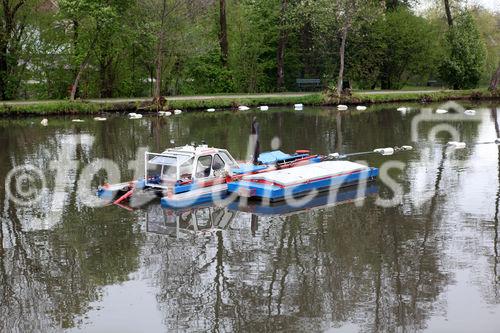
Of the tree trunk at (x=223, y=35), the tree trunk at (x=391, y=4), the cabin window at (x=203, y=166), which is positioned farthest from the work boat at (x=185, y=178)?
the tree trunk at (x=391, y=4)

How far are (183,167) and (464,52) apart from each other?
3986 cm

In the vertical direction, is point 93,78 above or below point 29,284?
above

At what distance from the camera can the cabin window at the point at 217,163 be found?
2003cm

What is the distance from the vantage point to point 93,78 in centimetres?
4988

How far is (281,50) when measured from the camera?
2132 inches

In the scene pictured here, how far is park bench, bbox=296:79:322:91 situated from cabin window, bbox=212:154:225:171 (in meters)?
35.5

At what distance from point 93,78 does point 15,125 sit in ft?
43.2

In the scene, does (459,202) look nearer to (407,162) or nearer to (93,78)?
(407,162)

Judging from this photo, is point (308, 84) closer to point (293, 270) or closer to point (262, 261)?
point (262, 261)

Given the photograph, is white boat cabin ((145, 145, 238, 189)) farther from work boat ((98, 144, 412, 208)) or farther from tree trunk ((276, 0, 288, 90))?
tree trunk ((276, 0, 288, 90))

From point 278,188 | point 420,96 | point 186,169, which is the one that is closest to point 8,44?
point 420,96

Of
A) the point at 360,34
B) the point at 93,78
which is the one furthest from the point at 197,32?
the point at 360,34

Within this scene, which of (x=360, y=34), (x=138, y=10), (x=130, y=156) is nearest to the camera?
(x=130, y=156)

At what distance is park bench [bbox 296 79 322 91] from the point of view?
5488 cm
